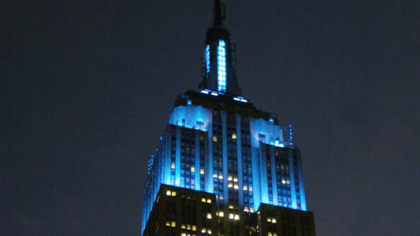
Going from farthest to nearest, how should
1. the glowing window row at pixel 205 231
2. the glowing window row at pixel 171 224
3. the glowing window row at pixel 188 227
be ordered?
Result: 1. the glowing window row at pixel 205 231
2. the glowing window row at pixel 188 227
3. the glowing window row at pixel 171 224

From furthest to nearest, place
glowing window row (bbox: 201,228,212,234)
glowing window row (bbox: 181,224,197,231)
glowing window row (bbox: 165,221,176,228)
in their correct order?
glowing window row (bbox: 201,228,212,234)
glowing window row (bbox: 181,224,197,231)
glowing window row (bbox: 165,221,176,228)

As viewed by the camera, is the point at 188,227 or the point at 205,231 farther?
the point at 205,231

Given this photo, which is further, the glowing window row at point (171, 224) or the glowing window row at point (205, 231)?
the glowing window row at point (205, 231)

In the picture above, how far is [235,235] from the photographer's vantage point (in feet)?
640

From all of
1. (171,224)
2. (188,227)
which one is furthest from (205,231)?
(171,224)

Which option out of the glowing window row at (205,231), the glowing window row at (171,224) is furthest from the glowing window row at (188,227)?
the glowing window row at (171,224)

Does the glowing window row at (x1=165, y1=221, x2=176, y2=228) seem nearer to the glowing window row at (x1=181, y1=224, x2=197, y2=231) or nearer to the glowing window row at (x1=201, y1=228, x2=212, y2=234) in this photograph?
the glowing window row at (x1=181, y1=224, x2=197, y2=231)

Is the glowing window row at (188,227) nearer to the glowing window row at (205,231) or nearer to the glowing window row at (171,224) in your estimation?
the glowing window row at (205,231)

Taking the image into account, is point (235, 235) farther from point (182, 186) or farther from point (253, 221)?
point (182, 186)

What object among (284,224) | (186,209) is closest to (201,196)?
(186,209)

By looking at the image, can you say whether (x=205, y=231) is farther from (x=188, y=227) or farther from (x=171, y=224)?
(x=171, y=224)

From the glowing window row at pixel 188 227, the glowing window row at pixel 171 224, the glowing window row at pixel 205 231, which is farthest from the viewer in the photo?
the glowing window row at pixel 205 231

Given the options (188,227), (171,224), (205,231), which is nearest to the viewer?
(171,224)

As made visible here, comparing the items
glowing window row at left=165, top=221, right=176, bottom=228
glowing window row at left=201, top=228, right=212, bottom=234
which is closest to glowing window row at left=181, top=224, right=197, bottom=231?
glowing window row at left=201, top=228, right=212, bottom=234
